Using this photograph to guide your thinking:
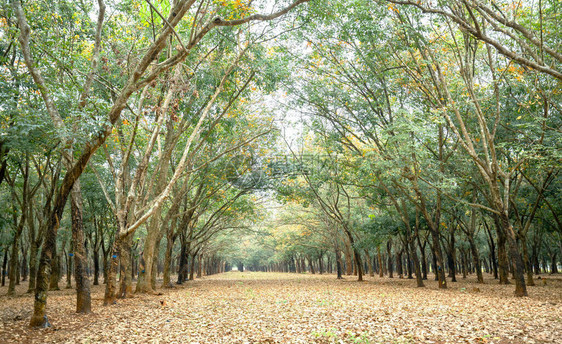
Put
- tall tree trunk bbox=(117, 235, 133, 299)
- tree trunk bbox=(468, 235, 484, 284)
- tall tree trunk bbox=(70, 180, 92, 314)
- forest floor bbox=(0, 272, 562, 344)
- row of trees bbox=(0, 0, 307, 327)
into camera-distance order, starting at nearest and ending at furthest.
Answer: forest floor bbox=(0, 272, 562, 344) < row of trees bbox=(0, 0, 307, 327) < tall tree trunk bbox=(70, 180, 92, 314) < tall tree trunk bbox=(117, 235, 133, 299) < tree trunk bbox=(468, 235, 484, 284)

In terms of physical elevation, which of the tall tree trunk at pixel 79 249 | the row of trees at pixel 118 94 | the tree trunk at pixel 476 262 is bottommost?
the tree trunk at pixel 476 262

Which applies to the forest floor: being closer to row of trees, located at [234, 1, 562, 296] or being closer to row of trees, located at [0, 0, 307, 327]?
row of trees, located at [0, 0, 307, 327]

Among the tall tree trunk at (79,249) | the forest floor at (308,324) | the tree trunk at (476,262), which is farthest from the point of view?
the tree trunk at (476,262)

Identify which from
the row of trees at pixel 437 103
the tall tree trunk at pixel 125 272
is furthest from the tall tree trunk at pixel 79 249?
the row of trees at pixel 437 103

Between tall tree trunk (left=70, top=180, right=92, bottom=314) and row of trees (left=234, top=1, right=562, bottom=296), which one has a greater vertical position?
row of trees (left=234, top=1, right=562, bottom=296)

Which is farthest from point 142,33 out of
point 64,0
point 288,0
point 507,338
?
point 507,338

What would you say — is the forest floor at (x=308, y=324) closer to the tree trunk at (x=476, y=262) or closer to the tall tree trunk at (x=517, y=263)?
the tall tree trunk at (x=517, y=263)

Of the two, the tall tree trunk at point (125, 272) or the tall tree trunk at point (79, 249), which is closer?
the tall tree trunk at point (79, 249)

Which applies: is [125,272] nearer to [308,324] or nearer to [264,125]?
[308,324]

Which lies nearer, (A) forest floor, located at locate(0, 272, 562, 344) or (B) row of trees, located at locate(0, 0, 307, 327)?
(A) forest floor, located at locate(0, 272, 562, 344)

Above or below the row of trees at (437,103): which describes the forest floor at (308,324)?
below

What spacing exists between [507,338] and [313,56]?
44.1ft

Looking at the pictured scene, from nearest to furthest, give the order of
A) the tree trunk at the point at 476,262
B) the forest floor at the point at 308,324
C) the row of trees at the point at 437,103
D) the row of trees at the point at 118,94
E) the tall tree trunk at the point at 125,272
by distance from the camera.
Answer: the forest floor at the point at 308,324
the row of trees at the point at 118,94
the row of trees at the point at 437,103
the tall tree trunk at the point at 125,272
the tree trunk at the point at 476,262

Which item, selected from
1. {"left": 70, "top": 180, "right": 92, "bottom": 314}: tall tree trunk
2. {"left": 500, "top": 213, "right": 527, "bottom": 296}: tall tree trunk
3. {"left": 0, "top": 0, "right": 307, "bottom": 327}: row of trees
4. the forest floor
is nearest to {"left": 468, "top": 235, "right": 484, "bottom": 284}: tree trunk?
{"left": 500, "top": 213, "right": 527, "bottom": 296}: tall tree trunk
